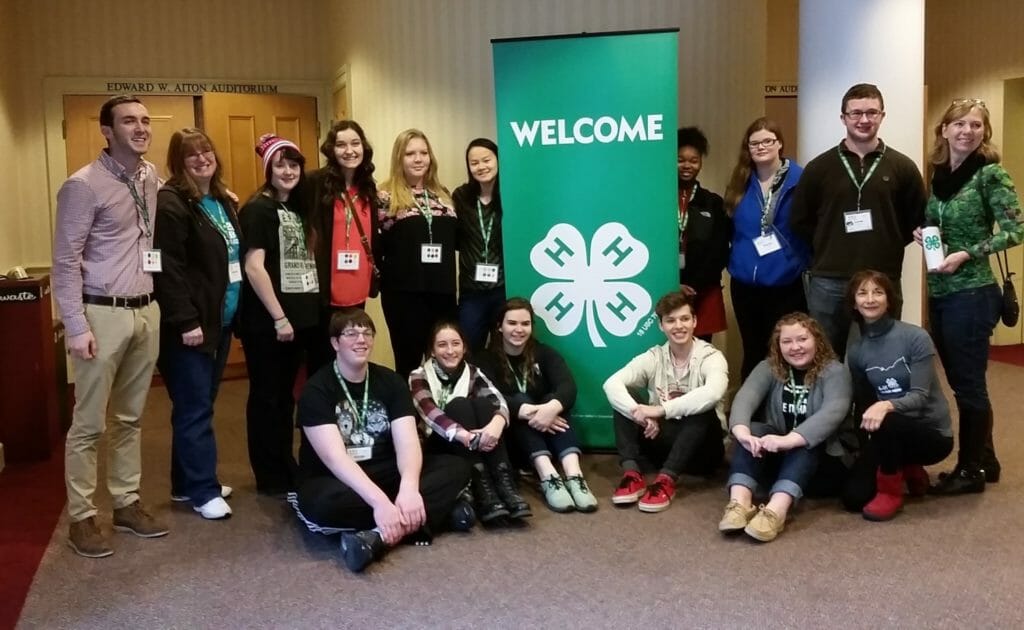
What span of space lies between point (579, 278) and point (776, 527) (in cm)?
131

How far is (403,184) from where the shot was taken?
146 inches

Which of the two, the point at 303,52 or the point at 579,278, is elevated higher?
the point at 303,52

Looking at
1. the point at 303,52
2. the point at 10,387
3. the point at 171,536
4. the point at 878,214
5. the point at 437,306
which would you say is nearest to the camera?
the point at 171,536

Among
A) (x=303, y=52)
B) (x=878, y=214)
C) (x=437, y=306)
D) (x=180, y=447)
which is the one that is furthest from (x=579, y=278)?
(x=303, y=52)

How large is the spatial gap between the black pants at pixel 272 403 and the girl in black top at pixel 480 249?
2.23 ft

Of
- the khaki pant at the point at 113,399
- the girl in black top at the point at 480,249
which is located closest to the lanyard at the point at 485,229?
the girl in black top at the point at 480,249

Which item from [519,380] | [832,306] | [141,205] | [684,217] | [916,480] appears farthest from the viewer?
[684,217]

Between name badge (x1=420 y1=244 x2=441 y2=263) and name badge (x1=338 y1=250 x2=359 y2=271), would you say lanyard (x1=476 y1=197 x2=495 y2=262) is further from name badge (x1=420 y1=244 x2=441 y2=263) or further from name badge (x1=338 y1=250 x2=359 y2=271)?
name badge (x1=338 y1=250 x2=359 y2=271)

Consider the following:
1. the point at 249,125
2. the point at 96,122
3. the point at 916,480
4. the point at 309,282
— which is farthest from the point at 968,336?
the point at 96,122

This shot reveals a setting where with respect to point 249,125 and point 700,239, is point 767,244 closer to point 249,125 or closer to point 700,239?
point 700,239

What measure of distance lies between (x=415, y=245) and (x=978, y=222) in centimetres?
199

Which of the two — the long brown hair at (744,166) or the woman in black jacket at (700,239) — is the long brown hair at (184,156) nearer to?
the woman in black jacket at (700,239)

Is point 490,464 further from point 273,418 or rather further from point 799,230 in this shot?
point 799,230

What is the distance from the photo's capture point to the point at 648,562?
278 centimetres
